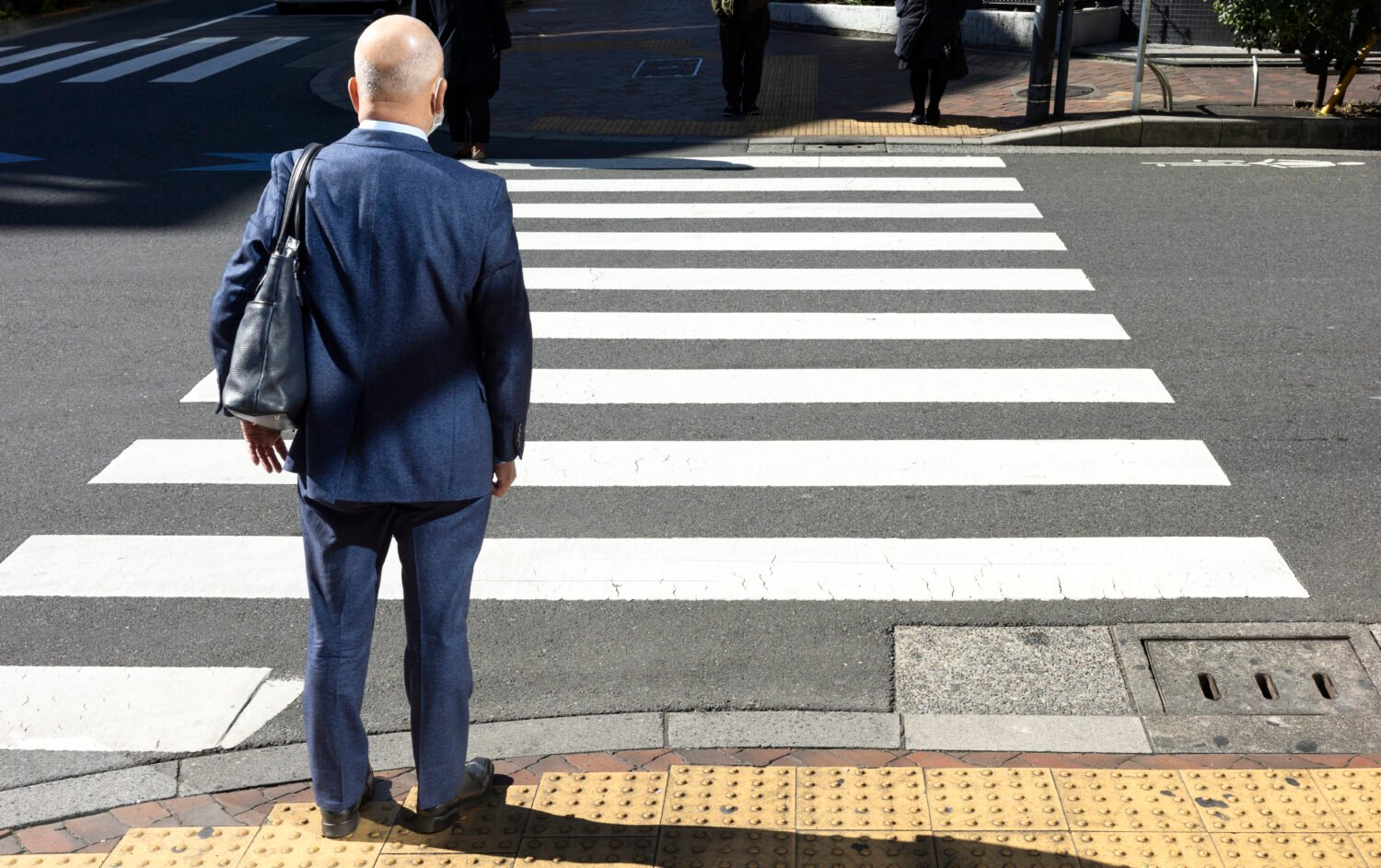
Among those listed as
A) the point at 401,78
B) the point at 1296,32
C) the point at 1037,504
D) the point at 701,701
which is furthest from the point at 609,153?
the point at 401,78

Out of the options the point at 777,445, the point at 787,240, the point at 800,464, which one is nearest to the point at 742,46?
the point at 787,240

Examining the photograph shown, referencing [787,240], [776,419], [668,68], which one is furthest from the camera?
[668,68]

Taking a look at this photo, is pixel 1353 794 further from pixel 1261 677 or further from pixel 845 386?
pixel 845 386

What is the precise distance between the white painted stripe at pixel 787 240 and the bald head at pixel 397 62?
21.0 feet

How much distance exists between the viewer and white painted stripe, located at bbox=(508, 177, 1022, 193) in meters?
11.1

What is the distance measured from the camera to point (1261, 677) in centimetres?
437

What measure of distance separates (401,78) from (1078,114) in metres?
11.8

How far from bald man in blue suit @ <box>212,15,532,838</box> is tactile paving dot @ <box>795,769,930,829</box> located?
965 mm

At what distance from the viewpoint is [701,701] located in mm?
4293

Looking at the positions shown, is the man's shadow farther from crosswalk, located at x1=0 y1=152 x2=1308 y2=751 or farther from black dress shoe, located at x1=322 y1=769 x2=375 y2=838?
crosswalk, located at x1=0 y1=152 x2=1308 y2=751

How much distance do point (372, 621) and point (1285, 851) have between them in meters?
2.34

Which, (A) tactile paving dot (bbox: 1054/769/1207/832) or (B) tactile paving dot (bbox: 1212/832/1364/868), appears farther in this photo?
(A) tactile paving dot (bbox: 1054/769/1207/832)

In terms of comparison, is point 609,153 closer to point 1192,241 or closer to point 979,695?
point 1192,241

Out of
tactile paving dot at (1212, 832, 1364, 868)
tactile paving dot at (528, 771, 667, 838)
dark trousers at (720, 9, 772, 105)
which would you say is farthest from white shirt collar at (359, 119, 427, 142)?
dark trousers at (720, 9, 772, 105)
